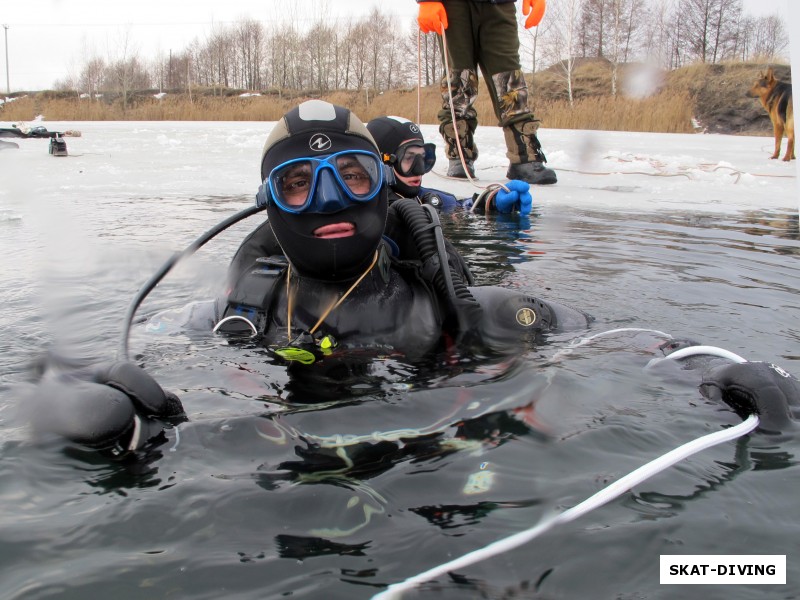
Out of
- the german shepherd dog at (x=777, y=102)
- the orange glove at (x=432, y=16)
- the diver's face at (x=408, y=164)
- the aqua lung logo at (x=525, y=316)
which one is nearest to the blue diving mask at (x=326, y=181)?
the aqua lung logo at (x=525, y=316)

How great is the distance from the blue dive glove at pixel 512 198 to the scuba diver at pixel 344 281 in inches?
156

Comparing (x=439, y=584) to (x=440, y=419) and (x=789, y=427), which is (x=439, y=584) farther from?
(x=789, y=427)

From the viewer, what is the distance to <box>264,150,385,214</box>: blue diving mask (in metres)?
2.59

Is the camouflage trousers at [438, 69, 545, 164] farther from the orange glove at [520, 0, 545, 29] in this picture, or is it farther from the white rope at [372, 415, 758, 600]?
the white rope at [372, 415, 758, 600]

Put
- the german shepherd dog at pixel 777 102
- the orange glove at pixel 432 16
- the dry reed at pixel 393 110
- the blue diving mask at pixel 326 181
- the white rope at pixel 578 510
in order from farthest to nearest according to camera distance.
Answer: the dry reed at pixel 393 110
the german shepherd dog at pixel 777 102
the orange glove at pixel 432 16
the blue diving mask at pixel 326 181
the white rope at pixel 578 510

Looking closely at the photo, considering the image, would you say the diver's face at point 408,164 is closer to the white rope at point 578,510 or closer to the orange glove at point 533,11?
the white rope at point 578,510

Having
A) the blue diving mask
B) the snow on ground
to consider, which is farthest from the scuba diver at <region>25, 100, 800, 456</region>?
the snow on ground

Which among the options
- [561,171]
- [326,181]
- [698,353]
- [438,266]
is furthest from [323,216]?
[561,171]

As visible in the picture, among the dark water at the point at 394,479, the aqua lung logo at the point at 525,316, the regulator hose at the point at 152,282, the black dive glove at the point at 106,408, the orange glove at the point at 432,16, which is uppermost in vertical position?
the orange glove at the point at 432,16

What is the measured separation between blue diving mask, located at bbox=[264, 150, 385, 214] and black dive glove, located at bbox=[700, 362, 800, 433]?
141cm

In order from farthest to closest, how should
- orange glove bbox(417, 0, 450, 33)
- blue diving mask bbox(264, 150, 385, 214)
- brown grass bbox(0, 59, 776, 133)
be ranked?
brown grass bbox(0, 59, 776, 133) < orange glove bbox(417, 0, 450, 33) < blue diving mask bbox(264, 150, 385, 214)

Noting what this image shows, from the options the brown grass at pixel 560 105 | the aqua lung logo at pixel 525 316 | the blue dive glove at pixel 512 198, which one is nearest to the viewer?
the aqua lung logo at pixel 525 316

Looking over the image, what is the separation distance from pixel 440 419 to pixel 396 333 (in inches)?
→ 27.6

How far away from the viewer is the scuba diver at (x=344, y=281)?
2.66 m
